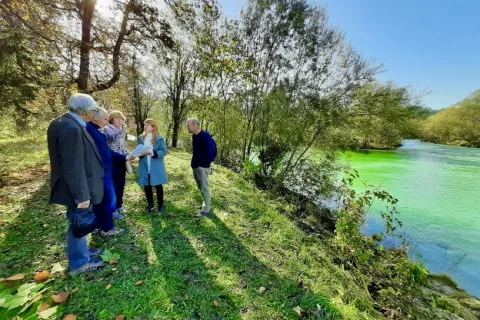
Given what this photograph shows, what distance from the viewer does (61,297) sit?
2.10 meters

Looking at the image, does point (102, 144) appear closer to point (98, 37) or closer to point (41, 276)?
point (41, 276)

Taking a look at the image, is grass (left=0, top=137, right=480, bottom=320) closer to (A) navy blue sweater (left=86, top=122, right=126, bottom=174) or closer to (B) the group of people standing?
(B) the group of people standing

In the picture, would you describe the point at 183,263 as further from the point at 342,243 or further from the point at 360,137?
the point at 360,137

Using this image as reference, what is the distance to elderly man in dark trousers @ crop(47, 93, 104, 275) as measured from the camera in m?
2.04

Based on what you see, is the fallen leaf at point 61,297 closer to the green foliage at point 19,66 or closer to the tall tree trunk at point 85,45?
the green foliage at point 19,66

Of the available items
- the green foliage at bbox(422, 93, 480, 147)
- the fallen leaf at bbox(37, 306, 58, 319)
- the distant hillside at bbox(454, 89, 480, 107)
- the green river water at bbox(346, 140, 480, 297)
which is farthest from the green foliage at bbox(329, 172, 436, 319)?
the distant hillside at bbox(454, 89, 480, 107)

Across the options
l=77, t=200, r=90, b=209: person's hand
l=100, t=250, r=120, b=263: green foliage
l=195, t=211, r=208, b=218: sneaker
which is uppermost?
l=77, t=200, r=90, b=209: person's hand

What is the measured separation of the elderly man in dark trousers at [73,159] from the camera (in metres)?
2.04

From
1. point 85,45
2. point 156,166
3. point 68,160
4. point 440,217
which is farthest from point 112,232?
point 440,217

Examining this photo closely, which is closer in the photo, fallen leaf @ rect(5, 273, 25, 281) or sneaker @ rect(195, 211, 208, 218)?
fallen leaf @ rect(5, 273, 25, 281)

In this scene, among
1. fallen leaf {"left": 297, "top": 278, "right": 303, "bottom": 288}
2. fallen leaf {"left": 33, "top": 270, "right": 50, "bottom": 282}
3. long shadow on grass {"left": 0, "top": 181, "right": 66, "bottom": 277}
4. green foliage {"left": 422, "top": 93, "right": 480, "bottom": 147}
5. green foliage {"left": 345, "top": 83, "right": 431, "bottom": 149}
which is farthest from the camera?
green foliage {"left": 422, "top": 93, "right": 480, "bottom": 147}

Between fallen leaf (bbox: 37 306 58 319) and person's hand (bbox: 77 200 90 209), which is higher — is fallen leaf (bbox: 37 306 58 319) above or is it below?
below

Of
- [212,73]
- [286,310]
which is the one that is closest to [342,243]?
[286,310]

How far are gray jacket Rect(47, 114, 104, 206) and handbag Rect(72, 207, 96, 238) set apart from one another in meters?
Result: 0.10
